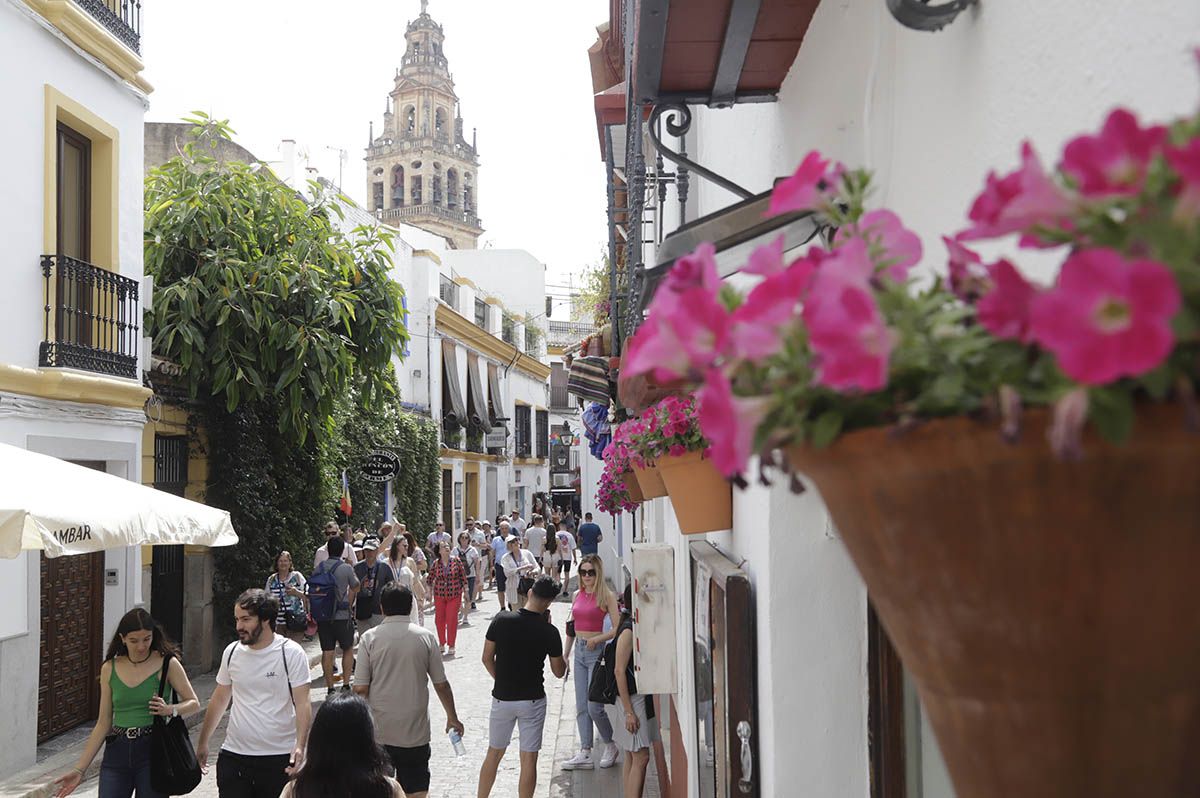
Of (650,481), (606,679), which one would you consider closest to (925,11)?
(650,481)

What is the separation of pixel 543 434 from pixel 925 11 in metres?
50.0

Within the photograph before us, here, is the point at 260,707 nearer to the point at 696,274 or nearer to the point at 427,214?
the point at 696,274

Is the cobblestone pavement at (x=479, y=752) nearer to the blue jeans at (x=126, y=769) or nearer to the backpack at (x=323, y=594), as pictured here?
the backpack at (x=323, y=594)

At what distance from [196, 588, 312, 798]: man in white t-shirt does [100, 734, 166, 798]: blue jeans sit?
0.32 meters

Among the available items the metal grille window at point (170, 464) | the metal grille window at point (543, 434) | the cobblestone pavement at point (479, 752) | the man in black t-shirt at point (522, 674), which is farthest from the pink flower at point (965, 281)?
the metal grille window at point (543, 434)

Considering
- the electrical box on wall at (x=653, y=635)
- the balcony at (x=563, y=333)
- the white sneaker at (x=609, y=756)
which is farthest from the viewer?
the balcony at (x=563, y=333)

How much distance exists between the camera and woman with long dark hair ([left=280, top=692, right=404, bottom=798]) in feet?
14.8

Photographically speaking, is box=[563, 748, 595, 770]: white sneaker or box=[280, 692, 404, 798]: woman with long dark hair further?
box=[563, 748, 595, 770]: white sneaker

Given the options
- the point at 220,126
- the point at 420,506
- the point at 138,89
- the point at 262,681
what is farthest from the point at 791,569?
the point at 420,506

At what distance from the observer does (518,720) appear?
839 cm

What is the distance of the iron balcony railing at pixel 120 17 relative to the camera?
12.2m

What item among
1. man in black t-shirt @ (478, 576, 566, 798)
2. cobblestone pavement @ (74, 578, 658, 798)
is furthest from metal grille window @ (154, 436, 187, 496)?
man in black t-shirt @ (478, 576, 566, 798)

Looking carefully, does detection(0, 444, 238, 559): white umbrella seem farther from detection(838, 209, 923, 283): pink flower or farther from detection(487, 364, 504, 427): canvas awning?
detection(487, 364, 504, 427): canvas awning

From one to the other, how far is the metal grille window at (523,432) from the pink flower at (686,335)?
145 feet
